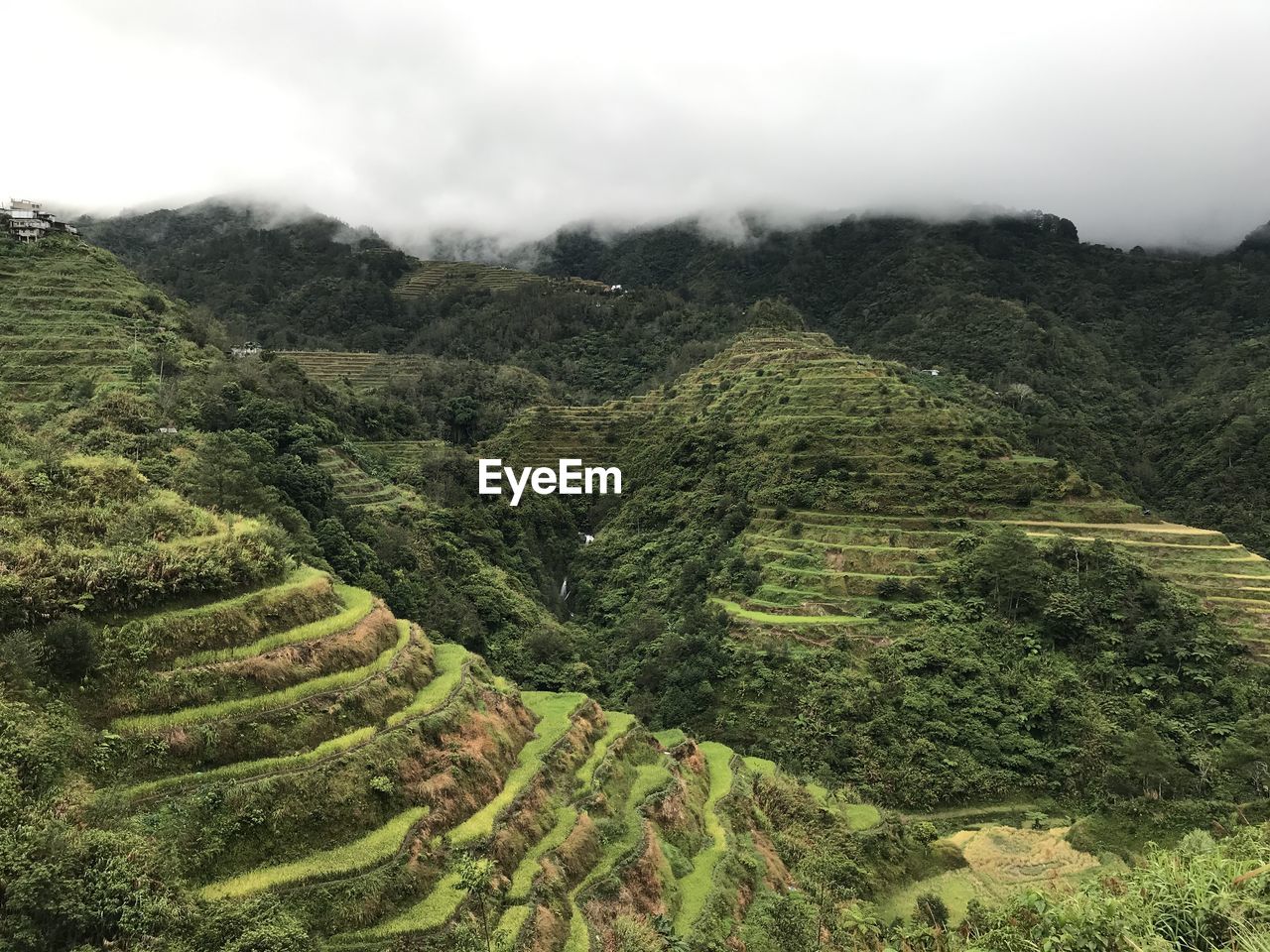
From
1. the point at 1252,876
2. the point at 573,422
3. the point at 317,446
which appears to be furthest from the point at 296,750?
the point at 573,422

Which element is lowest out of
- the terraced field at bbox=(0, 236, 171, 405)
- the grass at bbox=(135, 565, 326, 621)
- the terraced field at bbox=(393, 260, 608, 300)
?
the grass at bbox=(135, 565, 326, 621)

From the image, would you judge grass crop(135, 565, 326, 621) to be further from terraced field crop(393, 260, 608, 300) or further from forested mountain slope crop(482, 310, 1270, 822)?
terraced field crop(393, 260, 608, 300)

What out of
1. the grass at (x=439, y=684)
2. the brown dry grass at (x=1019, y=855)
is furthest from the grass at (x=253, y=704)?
the brown dry grass at (x=1019, y=855)

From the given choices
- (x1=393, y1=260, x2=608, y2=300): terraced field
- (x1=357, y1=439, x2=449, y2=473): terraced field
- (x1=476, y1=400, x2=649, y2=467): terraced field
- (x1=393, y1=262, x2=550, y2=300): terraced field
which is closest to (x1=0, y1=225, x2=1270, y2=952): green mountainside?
(x1=476, y1=400, x2=649, y2=467): terraced field

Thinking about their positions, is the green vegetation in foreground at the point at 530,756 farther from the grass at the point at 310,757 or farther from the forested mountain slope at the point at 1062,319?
the forested mountain slope at the point at 1062,319

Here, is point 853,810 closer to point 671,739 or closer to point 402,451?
point 671,739

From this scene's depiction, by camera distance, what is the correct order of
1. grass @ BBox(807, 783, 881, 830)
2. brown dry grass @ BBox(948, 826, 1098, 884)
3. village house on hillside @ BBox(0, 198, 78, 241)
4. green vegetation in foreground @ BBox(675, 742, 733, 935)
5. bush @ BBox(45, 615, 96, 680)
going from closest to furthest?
bush @ BBox(45, 615, 96, 680) → green vegetation in foreground @ BBox(675, 742, 733, 935) → brown dry grass @ BBox(948, 826, 1098, 884) → grass @ BBox(807, 783, 881, 830) → village house on hillside @ BBox(0, 198, 78, 241)
